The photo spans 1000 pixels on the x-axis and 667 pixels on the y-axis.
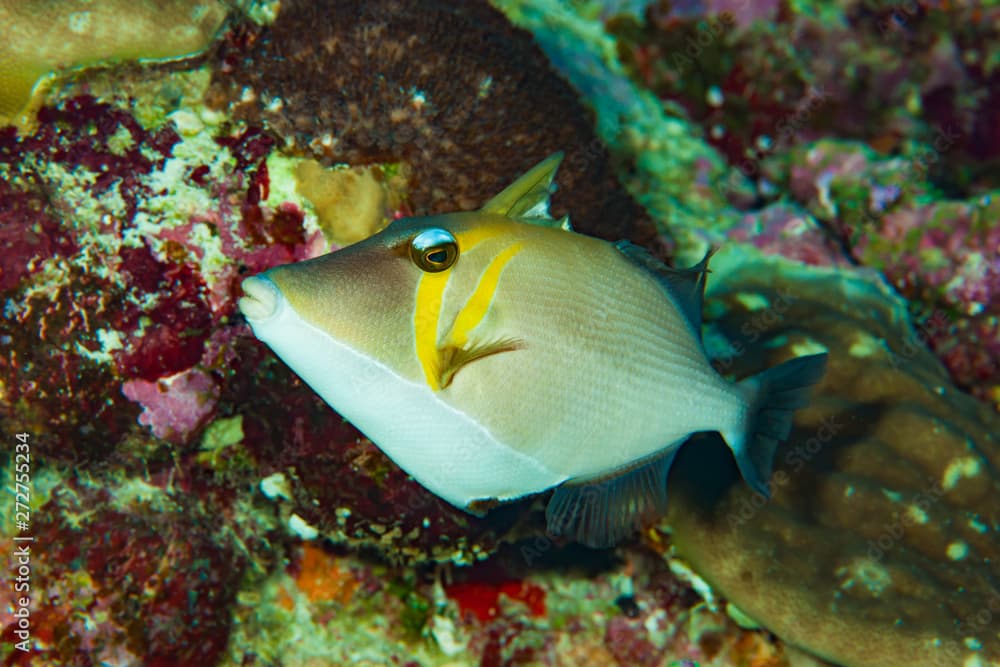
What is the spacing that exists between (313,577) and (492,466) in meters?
2.07

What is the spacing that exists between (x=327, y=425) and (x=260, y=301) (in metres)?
1.29

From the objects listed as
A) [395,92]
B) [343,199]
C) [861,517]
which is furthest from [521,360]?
[861,517]

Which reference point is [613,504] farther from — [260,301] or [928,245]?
[928,245]

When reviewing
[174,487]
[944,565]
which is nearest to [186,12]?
[174,487]

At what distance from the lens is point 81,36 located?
2750mm

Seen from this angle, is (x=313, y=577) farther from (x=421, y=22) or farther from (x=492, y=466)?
(x=421, y=22)

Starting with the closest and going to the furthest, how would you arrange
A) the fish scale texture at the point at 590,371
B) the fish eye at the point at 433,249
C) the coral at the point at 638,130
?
1. the fish eye at the point at 433,249
2. the fish scale texture at the point at 590,371
3. the coral at the point at 638,130

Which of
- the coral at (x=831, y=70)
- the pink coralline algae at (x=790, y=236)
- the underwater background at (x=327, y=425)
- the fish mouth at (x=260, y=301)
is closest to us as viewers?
the fish mouth at (x=260, y=301)

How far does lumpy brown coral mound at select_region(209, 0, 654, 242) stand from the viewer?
2734mm

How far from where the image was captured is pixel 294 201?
2.67 m

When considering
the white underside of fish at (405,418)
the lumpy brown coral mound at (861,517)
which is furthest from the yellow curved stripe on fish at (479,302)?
the lumpy brown coral mound at (861,517)

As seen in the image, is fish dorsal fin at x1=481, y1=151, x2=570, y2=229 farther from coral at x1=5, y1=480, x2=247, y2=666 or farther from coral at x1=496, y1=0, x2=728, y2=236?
coral at x1=496, y1=0, x2=728, y2=236

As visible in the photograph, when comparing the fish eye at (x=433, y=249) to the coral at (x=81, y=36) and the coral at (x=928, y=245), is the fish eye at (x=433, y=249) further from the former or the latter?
the coral at (x=928, y=245)

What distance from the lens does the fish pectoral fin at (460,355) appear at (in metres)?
1.50
